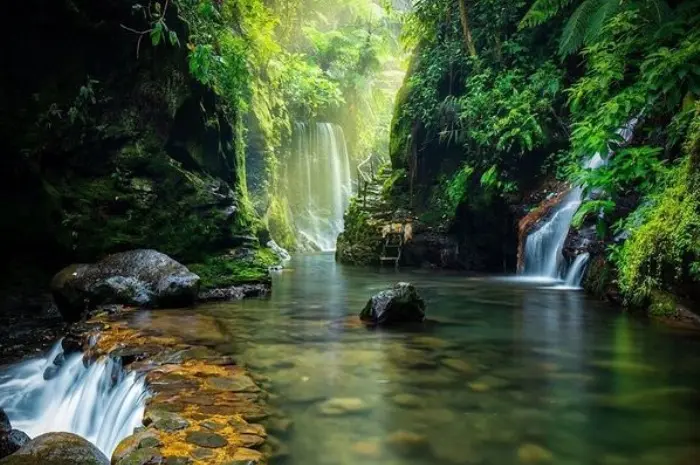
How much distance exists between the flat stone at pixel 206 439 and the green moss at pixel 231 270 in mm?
5917

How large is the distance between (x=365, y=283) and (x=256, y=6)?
9.14 m

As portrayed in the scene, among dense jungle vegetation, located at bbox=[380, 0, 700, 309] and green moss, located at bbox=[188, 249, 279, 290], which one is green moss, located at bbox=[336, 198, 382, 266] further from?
green moss, located at bbox=[188, 249, 279, 290]

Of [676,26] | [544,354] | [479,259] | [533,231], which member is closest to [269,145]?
[479,259]

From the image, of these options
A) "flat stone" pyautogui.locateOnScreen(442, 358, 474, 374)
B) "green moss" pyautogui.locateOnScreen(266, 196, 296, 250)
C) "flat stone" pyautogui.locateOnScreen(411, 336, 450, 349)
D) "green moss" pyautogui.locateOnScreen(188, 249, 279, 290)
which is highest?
"green moss" pyautogui.locateOnScreen(266, 196, 296, 250)

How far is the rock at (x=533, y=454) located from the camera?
10.2 ft

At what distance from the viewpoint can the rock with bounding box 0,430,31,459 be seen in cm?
357

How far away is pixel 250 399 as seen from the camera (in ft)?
13.1

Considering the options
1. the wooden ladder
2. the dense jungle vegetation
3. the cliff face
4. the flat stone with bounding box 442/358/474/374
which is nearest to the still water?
the flat stone with bounding box 442/358/474/374

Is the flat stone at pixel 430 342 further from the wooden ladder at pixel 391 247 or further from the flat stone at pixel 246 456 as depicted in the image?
the wooden ladder at pixel 391 247

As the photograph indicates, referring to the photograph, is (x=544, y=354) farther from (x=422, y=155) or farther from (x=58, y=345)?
(x=422, y=155)

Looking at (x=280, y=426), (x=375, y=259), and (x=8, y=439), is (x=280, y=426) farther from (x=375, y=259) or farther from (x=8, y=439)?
(x=375, y=259)

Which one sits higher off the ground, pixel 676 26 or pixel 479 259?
pixel 676 26

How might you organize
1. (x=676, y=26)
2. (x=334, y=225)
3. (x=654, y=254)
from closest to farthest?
Result: (x=654, y=254), (x=676, y=26), (x=334, y=225)

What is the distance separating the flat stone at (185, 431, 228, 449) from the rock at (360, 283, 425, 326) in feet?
12.5
